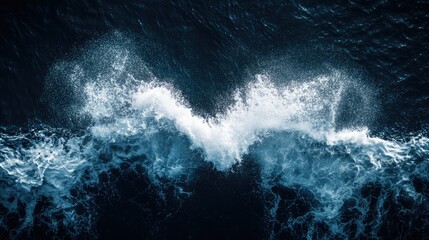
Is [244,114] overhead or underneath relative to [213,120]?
overhead

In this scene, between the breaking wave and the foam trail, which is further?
the foam trail

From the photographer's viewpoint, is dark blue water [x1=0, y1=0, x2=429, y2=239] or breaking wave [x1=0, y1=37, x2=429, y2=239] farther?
breaking wave [x1=0, y1=37, x2=429, y2=239]

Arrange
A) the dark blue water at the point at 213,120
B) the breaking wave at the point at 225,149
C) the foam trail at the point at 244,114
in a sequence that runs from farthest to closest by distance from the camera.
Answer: the foam trail at the point at 244,114 → the breaking wave at the point at 225,149 → the dark blue water at the point at 213,120

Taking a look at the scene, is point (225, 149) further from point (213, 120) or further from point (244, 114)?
point (244, 114)

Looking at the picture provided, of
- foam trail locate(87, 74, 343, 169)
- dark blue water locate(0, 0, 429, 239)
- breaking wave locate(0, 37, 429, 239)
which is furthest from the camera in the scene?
foam trail locate(87, 74, 343, 169)

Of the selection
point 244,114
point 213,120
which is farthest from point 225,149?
point 244,114

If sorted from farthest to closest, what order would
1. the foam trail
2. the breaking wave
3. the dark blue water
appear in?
the foam trail < the breaking wave < the dark blue water

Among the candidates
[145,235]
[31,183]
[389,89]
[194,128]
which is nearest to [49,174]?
[31,183]

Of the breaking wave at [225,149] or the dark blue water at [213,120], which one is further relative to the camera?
the breaking wave at [225,149]

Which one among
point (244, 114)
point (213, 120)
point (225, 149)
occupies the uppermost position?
point (244, 114)
